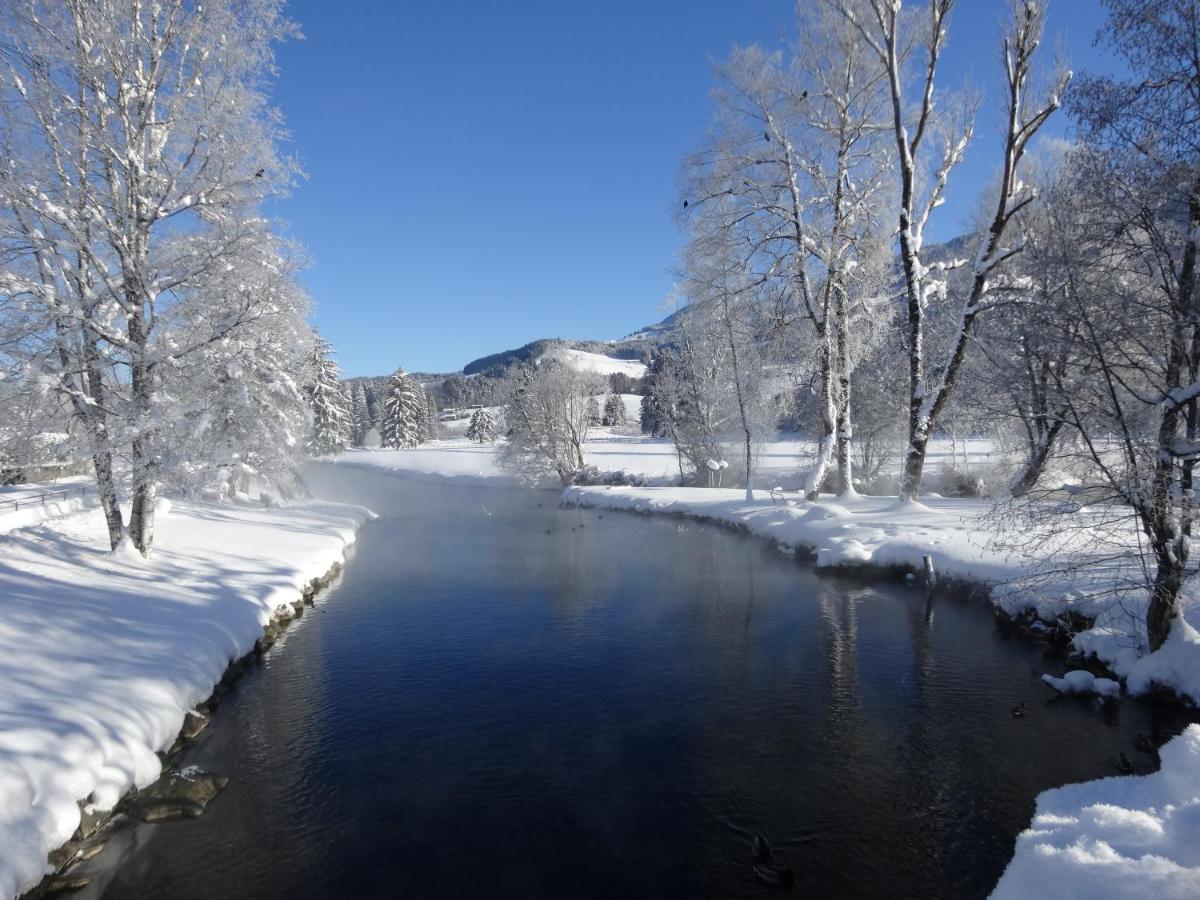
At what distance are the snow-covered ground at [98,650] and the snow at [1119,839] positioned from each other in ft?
25.1

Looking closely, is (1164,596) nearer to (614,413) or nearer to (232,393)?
(232,393)

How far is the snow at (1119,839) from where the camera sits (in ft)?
12.5

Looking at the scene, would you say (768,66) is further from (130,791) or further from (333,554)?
(130,791)

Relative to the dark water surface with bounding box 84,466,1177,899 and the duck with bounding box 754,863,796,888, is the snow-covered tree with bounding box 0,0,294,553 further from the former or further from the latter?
the duck with bounding box 754,863,796,888

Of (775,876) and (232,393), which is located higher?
(232,393)

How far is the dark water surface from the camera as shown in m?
5.84

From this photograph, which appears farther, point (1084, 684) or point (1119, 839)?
point (1084, 684)

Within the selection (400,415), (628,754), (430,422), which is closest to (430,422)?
(430,422)

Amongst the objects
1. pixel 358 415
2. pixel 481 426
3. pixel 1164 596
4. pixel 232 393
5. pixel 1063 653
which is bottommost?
pixel 1063 653

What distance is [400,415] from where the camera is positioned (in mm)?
79062

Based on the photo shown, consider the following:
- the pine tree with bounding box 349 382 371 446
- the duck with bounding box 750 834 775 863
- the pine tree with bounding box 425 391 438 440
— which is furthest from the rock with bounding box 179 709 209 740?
the pine tree with bounding box 349 382 371 446

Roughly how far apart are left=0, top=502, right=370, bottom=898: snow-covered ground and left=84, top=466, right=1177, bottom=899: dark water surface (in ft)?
2.12

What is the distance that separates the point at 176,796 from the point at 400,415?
247 ft

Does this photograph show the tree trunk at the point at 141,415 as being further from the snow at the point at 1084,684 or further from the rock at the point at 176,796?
the snow at the point at 1084,684
